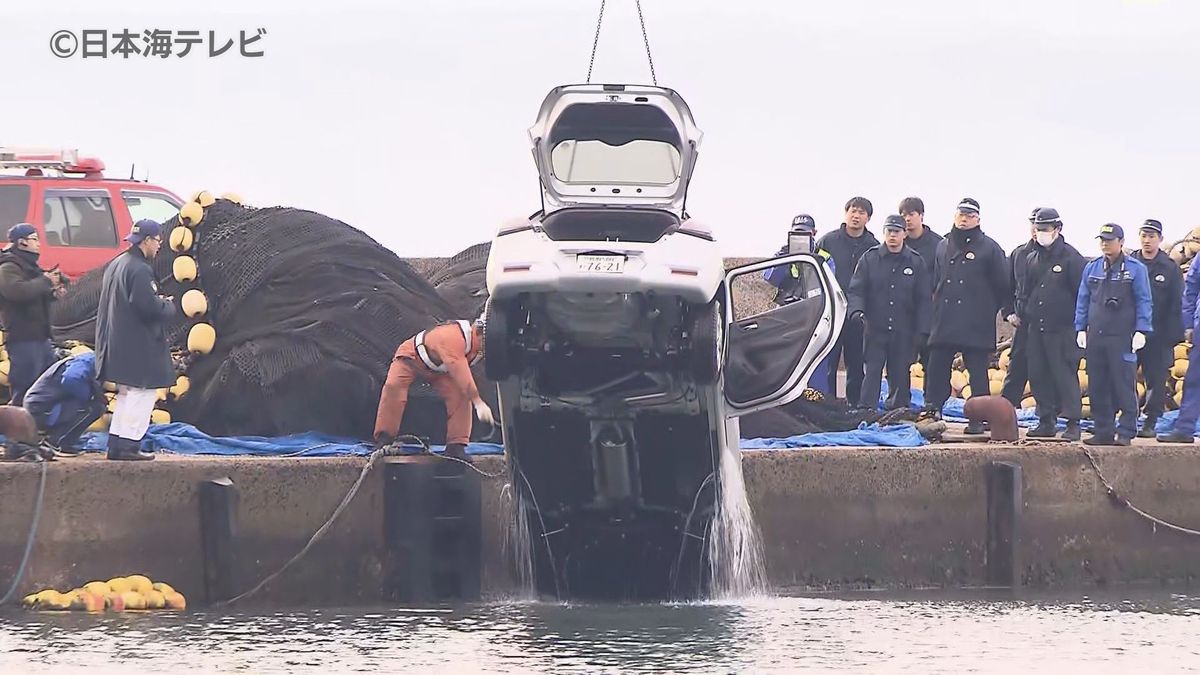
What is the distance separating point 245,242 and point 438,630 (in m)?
4.98

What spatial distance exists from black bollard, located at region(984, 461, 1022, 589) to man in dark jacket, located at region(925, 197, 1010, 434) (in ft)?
6.85

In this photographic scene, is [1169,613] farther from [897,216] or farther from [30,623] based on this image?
[30,623]

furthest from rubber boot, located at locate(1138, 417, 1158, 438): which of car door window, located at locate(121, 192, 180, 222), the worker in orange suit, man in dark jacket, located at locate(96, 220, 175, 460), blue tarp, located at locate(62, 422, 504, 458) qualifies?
car door window, located at locate(121, 192, 180, 222)

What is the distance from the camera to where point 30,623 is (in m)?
14.3

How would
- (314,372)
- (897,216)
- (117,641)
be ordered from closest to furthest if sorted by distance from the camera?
(117,641) < (314,372) < (897,216)

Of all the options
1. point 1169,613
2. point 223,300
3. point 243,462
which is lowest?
point 1169,613

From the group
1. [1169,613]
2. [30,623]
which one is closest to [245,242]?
[30,623]

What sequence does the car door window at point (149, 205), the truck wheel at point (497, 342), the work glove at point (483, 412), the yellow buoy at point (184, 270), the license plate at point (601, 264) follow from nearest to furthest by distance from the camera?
the license plate at point (601, 264)
the truck wheel at point (497, 342)
the work glove at point (483, 412)
the yellow buoy at point (184, 270)
the car door window at point (149, 205)

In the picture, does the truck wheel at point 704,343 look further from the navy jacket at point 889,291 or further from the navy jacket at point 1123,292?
the navy jacket at point 889,291

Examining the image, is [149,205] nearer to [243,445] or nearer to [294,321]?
[294,321]

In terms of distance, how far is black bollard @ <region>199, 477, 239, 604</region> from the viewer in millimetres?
15070

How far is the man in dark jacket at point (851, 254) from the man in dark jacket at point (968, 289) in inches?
31.6

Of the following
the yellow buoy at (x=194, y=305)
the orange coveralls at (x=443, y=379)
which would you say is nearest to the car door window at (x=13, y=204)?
the yellow buoy at (x=194, y=305)

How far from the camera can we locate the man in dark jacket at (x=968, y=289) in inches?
724
